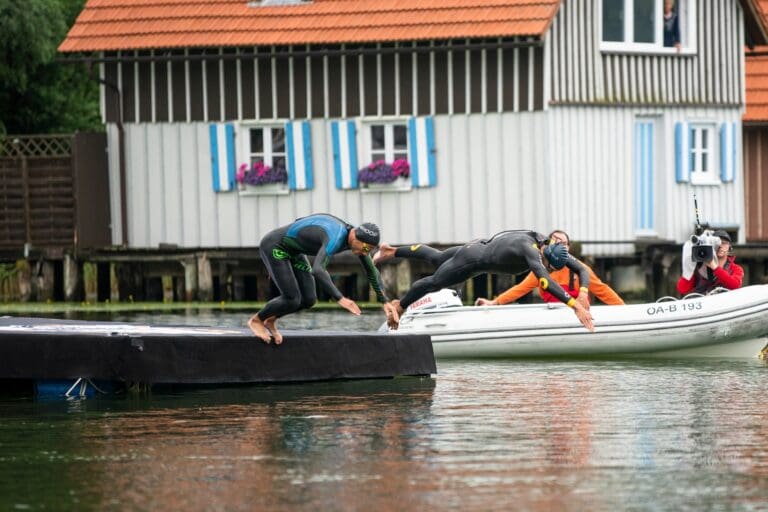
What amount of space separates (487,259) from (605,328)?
151 cm

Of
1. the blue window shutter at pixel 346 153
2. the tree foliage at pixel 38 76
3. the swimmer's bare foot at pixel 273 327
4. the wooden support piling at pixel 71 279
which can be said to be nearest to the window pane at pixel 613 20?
the blue window shutter at pixel 346 153

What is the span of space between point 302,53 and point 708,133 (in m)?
7.31

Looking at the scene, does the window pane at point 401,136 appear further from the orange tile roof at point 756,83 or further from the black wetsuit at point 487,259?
the black wetsuit at point 487,259

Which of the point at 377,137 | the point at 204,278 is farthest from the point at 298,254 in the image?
the point at 204,278

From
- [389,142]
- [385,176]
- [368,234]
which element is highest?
[389,142]

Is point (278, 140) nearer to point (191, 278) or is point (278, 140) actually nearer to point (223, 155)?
point (223, 155)

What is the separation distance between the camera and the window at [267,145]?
35.5 meters

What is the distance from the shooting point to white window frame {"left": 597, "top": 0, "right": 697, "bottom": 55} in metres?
34.7

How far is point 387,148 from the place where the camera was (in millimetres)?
34906

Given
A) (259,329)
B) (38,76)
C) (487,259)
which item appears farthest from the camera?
(38,76)

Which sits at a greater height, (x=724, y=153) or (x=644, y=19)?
(x=644, y=19)

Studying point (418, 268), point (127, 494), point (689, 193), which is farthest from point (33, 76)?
point (127, 494)

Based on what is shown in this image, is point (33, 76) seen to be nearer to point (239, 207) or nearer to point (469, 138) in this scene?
point (239, 207)

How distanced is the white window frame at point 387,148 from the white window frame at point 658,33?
11.8 ft
